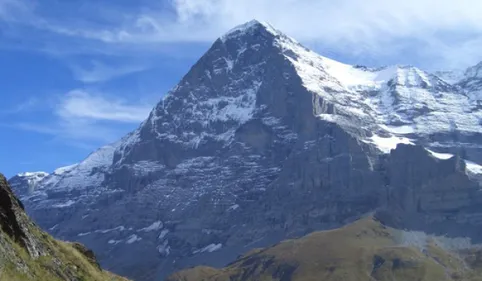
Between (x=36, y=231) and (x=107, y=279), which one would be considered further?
(x=107, y=279)

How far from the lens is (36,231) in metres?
45.8

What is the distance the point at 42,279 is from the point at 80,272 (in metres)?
7.13

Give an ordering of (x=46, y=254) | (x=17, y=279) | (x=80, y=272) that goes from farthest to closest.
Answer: (x=80, y=272) < (x=46, y=254) < (x=17, y=279)

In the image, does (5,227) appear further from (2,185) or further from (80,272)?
(80,272)

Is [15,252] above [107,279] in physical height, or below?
above

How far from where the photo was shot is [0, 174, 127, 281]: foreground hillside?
3847cm

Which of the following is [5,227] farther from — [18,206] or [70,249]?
[70,249]

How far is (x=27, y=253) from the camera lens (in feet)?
136

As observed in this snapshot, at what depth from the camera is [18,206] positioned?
43594 millimetres

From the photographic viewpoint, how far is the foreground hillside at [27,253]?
3847 centimetres

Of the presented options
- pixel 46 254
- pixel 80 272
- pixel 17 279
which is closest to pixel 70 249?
pixel 80 272

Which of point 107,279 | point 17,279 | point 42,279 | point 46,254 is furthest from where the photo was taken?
point 107,279

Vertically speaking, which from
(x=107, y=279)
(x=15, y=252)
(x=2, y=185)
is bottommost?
(x=107, y=279)

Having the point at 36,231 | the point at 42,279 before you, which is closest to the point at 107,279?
the point at 36,231
